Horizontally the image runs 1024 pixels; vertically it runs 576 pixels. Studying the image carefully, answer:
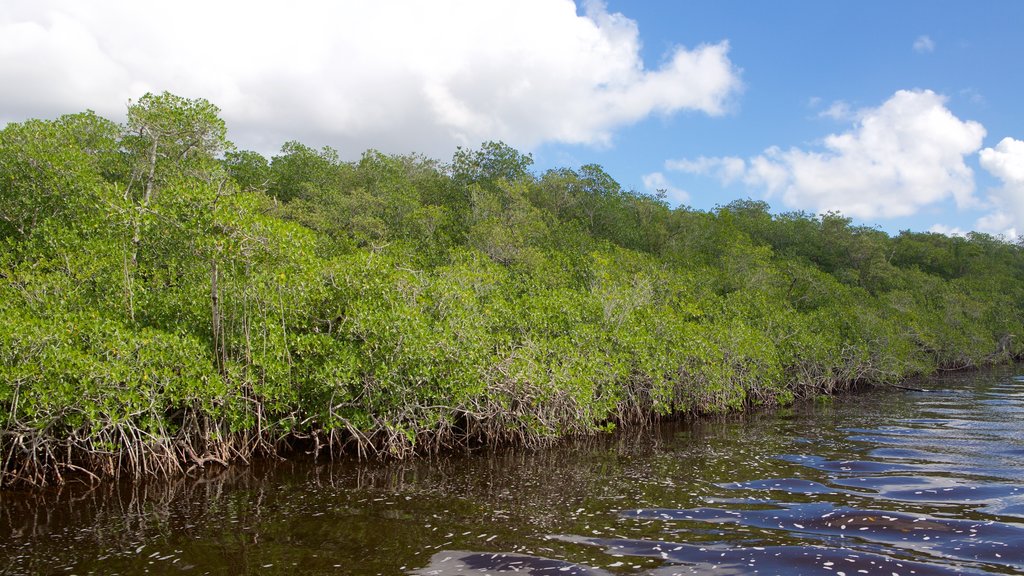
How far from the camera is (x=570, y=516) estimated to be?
11.0 metres

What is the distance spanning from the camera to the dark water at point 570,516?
28.8ft

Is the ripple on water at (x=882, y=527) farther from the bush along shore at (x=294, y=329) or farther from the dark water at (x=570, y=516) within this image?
the bush along shore at (x=294, y=329)

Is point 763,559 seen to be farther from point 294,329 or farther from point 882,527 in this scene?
point 294,329

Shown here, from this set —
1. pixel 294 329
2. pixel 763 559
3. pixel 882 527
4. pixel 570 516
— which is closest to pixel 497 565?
pixel 570 516

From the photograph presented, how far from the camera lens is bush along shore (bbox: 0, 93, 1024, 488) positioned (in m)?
12.8

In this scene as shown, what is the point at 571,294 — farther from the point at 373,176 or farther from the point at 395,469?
the point at 373,176

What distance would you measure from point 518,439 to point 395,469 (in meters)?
4.31

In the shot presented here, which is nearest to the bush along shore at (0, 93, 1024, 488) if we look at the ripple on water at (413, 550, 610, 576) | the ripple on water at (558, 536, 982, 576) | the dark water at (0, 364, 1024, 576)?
the dark water at (0, 364, 1024, 576)

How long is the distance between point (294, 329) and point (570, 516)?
8880mm

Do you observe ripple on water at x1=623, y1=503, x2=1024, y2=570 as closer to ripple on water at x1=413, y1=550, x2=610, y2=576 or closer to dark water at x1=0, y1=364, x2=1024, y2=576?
dark water at x1=0, y1=364, x2=1024, y2=576

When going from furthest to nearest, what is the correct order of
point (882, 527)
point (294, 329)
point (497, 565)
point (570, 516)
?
point (294, 329) < point (570, 516) < point (882, 527) < point (497, 565)

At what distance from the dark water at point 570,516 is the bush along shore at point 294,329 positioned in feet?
3.99

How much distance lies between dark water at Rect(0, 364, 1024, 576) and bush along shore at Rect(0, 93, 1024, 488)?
1.22 m

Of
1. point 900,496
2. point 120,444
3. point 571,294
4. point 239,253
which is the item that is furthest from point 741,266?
point 120,444
